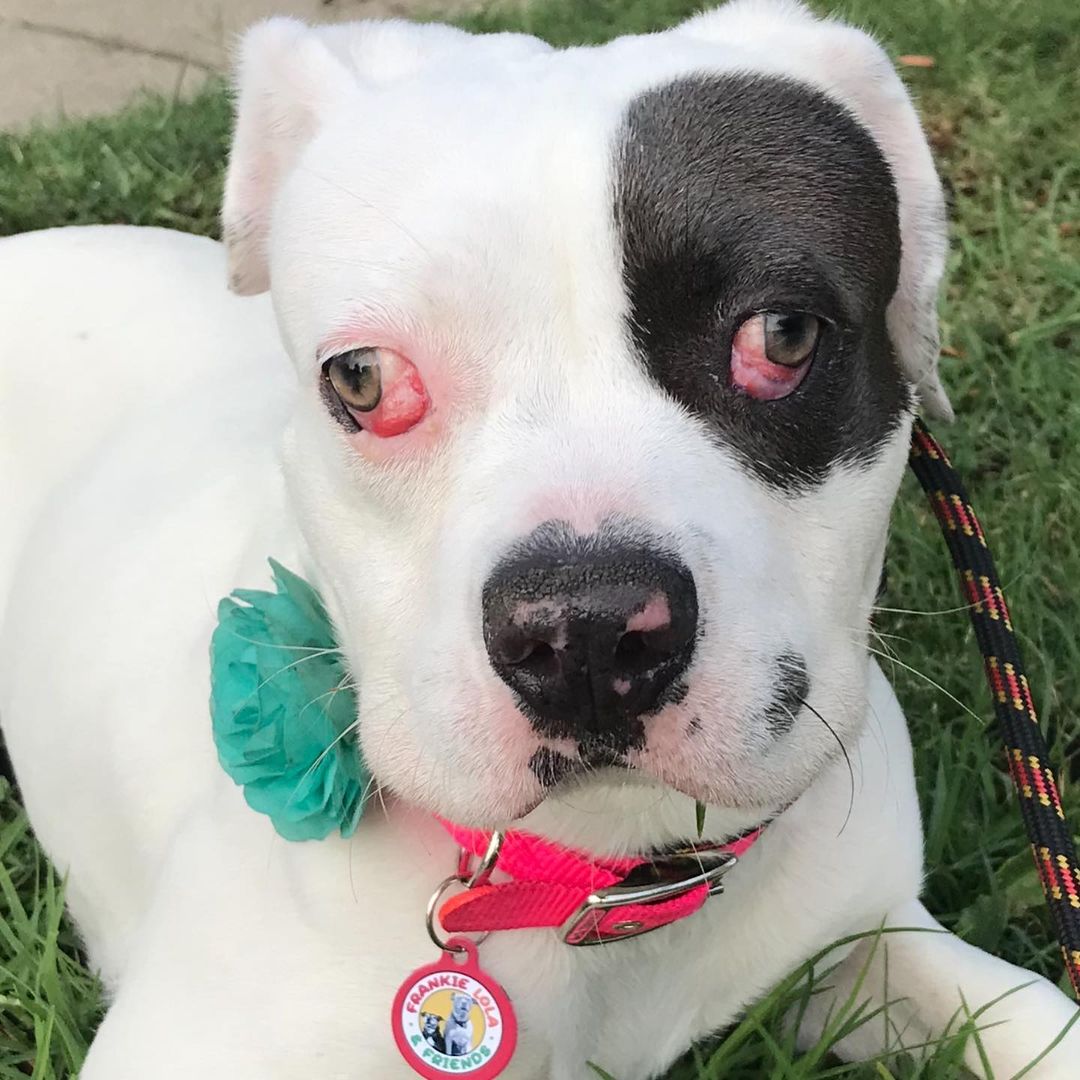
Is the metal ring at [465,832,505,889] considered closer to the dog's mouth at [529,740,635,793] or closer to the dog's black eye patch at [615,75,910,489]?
the dog's mouth at [529,740,635,793]

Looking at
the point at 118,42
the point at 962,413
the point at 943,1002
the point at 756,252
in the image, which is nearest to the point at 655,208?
the point at 756,252

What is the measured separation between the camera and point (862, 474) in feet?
5.06

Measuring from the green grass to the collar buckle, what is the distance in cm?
34

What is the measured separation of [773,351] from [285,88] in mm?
778

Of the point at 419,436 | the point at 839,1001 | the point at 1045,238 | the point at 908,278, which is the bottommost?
the point at 839,1001

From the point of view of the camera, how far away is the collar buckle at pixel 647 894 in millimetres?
1653

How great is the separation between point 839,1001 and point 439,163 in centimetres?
149

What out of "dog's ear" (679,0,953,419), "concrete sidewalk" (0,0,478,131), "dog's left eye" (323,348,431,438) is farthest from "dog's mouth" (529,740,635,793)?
"concrete sidewalk" (0,0,478,131)

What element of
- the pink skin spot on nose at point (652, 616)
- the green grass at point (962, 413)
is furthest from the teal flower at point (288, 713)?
the green grass at point (962, 413)

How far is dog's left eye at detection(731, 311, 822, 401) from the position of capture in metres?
1.40

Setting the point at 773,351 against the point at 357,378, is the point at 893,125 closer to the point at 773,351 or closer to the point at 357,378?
the point at 773,351

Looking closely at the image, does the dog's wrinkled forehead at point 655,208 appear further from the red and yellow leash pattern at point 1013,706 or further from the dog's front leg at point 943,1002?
the dog's front leg at point 943,1002

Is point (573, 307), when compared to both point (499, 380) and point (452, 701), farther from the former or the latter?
point (452, 701)

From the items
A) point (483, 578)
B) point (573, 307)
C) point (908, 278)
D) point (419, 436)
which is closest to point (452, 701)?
point (483, 578)
